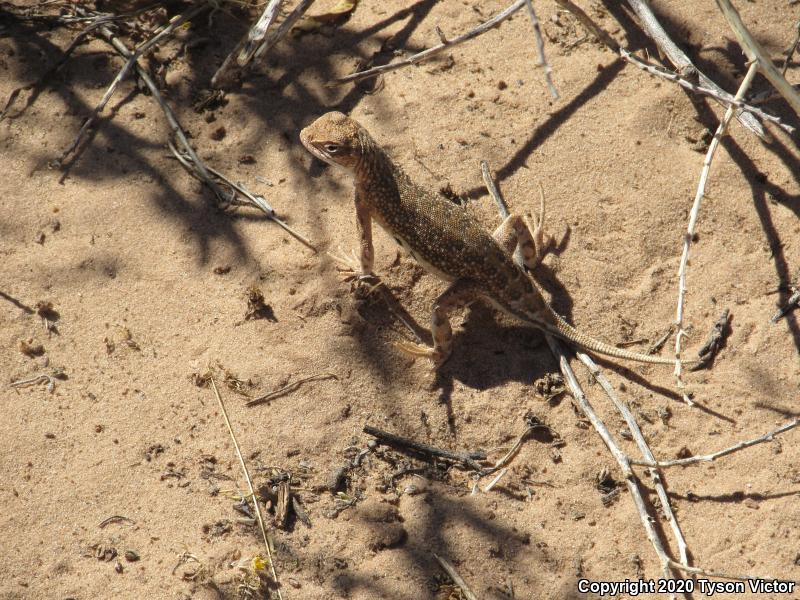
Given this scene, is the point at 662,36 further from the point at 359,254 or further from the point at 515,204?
the point at 359,254

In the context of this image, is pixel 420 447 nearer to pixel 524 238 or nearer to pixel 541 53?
pixel 524 238

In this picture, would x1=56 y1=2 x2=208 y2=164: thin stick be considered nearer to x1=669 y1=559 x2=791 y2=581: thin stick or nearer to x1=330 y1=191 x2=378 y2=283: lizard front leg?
x1=330 y1=191 x2=378 y2=283: lizard front leg

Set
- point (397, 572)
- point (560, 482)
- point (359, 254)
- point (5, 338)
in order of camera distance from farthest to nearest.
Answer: point (359, 254), point (5, 338), point (560, 482), point (397, 572)

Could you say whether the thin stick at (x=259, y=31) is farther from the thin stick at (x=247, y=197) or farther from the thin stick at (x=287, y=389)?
the thin stick at (x=287, y=389)

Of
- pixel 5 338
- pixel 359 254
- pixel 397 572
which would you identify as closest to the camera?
pixel 397 572

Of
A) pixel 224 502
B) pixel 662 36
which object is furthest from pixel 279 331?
pixel 662 36

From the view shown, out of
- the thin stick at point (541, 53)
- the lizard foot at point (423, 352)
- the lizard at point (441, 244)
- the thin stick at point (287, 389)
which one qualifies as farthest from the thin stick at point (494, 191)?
the thin stick at point (287, 389)
